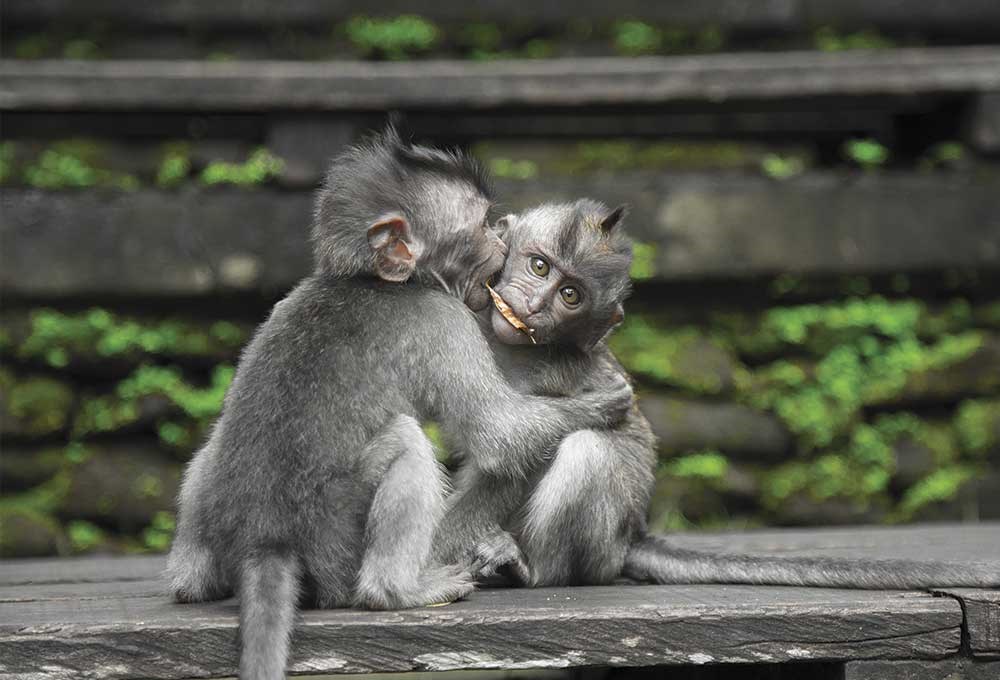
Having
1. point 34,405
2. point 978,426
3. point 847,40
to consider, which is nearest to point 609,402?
point 978,426

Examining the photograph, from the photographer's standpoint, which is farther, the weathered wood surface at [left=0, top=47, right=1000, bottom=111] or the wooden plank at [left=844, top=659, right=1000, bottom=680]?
the weathered wood surface at [left=0, top=47, right=1000, bottom=111]

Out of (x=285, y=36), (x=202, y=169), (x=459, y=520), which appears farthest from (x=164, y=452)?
(x=459, y=520)

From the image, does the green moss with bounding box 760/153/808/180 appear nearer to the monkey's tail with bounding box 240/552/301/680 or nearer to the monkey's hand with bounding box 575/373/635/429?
the monkey's hand with bounding box 575/373/635/429

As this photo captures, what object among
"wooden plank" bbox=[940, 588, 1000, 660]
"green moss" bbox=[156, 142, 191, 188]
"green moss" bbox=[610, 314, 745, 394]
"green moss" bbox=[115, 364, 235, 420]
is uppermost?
"green moss" bbox=[156, 142, 191, 188]

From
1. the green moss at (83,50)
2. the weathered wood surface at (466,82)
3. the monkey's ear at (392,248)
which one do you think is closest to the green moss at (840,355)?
the weathered wood surface at (466,82)

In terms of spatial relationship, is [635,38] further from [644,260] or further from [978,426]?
[978,426]

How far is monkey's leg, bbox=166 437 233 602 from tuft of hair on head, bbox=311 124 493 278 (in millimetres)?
637

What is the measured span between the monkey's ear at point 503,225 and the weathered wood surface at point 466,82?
2.10m

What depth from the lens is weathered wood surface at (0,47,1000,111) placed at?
618cm

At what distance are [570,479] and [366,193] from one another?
1.00 meters

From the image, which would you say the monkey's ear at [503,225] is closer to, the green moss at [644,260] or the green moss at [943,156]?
the green moss at [644,260]

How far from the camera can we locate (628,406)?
417 centimetres

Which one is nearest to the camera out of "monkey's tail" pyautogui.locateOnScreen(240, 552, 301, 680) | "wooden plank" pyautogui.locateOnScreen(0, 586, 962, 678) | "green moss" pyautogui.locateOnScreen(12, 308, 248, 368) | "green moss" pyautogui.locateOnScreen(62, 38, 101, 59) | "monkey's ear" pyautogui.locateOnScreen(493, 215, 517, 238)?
"monkey's tail" pyautogui.locateOnScreen(240, 552, 301, 680)

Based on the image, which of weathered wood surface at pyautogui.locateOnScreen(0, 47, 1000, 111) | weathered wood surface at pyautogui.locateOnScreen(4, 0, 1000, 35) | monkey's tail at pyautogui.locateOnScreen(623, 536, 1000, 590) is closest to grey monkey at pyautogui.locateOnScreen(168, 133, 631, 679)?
monkey's tail at pyautogui.locateOnScreen(623, 536, 1000, 590)
